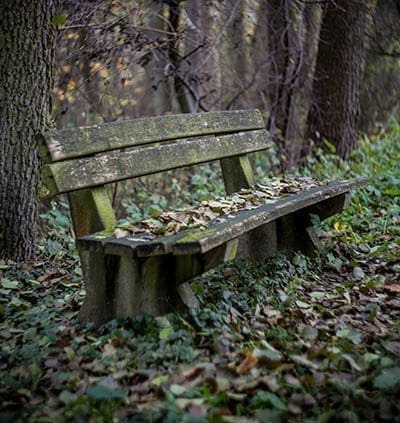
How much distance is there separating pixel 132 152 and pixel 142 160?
9cm

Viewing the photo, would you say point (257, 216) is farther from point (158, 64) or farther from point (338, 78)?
point (338, 78)

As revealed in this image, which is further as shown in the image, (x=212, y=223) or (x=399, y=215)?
(x=399, y=215)

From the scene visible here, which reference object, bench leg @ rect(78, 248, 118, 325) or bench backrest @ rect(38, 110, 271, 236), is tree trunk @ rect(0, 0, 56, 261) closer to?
bench backrest @ rect(38, 110, 271, 236)

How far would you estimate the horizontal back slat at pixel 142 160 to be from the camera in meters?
3.18

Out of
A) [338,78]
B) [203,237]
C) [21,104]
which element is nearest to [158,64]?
[338,78]

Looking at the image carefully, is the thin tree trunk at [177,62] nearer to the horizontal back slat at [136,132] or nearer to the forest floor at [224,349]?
the horizontal back slat at [136,132]

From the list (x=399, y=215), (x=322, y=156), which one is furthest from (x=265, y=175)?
(x=399, y=215)

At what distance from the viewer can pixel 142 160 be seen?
372 centimetres

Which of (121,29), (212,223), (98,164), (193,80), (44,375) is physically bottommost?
(44,375)

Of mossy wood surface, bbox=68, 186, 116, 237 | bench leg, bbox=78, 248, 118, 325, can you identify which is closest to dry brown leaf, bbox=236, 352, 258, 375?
bench leg, bbox=78, 248, 118, 325

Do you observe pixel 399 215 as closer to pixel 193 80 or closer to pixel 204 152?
pixel 204 152

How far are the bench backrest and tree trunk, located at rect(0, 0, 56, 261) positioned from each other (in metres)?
0.94

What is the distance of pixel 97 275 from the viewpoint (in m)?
3.27

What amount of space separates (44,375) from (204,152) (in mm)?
2034
